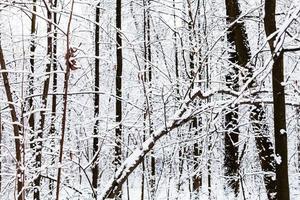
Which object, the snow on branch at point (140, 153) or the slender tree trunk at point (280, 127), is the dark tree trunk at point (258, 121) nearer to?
the snow on branch at point (140, 153)

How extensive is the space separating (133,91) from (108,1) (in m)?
4.20

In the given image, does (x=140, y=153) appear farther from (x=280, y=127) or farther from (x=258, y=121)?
(x=280, y=127)

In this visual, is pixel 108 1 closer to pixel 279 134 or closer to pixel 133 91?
pixel 133 91

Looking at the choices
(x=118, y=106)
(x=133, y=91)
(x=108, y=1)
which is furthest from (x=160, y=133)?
(x=133, y=91)

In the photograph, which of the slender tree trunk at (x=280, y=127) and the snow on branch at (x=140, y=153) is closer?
the slender tree trunk at (x=280, y=127)

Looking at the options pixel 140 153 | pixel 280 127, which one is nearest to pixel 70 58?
pixel 280 127

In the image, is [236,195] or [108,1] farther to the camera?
[108,1]

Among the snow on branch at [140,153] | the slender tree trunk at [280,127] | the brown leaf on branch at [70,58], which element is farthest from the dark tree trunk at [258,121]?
the brown leaf on branch at [70,58]

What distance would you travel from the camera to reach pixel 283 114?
3.05 meters

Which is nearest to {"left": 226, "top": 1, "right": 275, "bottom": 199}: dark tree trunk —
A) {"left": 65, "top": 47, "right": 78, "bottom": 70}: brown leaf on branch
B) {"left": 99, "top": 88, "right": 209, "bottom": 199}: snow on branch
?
{"left": 99, "top": 88, "right": 209, "bottom": 199}: snow on branch

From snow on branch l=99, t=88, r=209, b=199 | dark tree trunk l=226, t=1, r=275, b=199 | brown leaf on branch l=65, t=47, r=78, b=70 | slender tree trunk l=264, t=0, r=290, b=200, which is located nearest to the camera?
brown leaf on branch l=65, t=47, r=78, b=70

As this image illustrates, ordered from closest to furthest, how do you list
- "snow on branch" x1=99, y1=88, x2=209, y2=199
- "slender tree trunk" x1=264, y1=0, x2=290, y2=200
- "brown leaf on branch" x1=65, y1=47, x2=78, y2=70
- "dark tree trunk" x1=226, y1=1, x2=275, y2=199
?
"brown leaf on branch" x1=65, y1=47, x2=78, y2=70, "slender tree trunk" x1=264, y1=0, x2=290, y2=200, "snow on branch" x1=99, y1=88, x2=209, y2=199, "dark tree trunk" x1=226, y1=1, x2=275, y2=199

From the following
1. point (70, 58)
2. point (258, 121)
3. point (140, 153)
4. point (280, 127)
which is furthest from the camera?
point (258, 121)

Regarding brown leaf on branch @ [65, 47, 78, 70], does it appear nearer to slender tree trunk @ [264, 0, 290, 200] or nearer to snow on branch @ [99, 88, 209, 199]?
slender tree trunk @ [264, 0, 290, 200]
